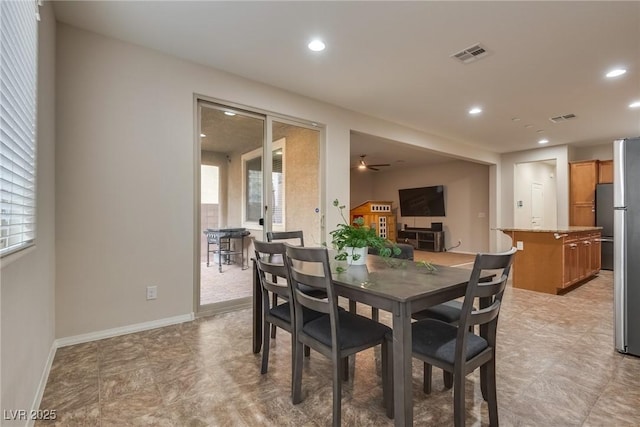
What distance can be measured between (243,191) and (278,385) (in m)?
2.49

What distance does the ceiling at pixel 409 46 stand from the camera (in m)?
2.47

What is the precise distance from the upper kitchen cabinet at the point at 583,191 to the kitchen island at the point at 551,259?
210cm

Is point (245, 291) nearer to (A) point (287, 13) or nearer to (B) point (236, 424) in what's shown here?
(B) point (236, 424)

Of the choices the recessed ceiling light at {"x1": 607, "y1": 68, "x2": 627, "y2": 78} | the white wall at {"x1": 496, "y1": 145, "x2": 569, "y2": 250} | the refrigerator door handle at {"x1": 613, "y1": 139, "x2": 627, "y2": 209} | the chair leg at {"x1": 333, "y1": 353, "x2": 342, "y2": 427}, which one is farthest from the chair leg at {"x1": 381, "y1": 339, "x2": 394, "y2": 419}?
the white wall at {"x1": 496, "y1": 145, "x2": 569, "y2": 250}

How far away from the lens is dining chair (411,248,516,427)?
142cm

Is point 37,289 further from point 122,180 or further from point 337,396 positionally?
point 337,396

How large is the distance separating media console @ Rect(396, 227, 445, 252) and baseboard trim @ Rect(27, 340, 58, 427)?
8651 mm

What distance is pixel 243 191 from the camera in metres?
3.97

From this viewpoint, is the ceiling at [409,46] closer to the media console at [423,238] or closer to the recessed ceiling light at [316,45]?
the recessed ceiling light at [316,45]

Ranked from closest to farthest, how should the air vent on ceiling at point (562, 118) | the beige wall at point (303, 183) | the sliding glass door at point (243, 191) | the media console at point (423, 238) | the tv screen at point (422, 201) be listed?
the sliding glass door at point (243, 191) < the beige wall at point (303, 183) < the air vent on ceiling at point (562, 118) < the media console at point (423, 238) < the tv screen at point (422, 201)


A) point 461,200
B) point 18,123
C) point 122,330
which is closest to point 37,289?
point 18,123

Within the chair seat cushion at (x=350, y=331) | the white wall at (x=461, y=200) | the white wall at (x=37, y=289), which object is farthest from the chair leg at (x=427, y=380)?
the white wall at (x=461, y=200)

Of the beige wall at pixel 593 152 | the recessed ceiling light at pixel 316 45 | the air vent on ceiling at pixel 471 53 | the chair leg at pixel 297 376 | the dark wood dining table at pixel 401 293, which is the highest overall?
the recessed ceiling light at pixel 316 45

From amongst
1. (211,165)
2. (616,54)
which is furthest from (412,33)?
(211,165)
